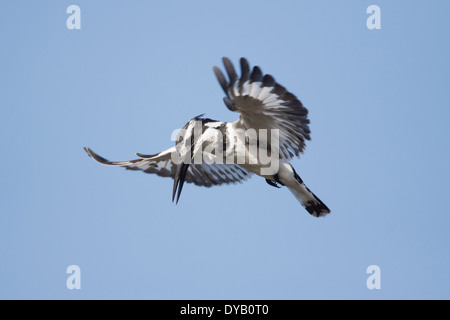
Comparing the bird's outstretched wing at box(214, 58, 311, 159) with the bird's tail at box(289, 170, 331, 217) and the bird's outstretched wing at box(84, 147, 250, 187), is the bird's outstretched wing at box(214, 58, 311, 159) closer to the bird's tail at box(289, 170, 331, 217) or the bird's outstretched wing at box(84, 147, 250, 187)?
the bird's tail at box(289, 170, 331, 217)

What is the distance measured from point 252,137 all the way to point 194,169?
186cm

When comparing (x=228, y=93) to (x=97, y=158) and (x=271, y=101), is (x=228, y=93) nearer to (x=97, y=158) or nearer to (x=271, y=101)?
(x=271, y=101)

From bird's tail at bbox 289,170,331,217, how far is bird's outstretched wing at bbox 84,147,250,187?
40.8 inches

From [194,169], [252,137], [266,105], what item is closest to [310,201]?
[252,137]

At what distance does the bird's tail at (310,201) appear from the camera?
9.18 metres

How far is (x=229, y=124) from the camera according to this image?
27.7 ft

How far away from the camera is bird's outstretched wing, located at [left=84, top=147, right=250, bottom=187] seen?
9.85m

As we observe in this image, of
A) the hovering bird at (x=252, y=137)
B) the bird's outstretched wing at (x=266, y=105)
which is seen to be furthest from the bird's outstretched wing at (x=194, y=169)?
the bird's outstretched wing at (x=266, y=105)

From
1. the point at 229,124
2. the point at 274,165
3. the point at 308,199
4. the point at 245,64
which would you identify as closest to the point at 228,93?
the point at 245,64

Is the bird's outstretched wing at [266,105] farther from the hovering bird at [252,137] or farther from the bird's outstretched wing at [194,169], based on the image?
the bird's outstretched wing at [194,169]

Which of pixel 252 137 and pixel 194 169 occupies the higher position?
pixel 252 137

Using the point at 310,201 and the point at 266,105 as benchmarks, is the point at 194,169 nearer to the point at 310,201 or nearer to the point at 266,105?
the point at 310,201

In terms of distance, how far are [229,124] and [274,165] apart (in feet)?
2.90

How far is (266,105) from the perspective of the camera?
25.8 feet
